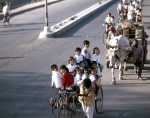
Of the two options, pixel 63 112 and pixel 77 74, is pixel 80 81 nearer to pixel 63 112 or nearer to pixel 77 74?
pixel 63 112

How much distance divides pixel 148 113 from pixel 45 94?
3.55 meters

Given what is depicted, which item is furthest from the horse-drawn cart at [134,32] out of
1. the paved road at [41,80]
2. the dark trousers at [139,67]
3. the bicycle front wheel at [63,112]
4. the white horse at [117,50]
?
the bicycle front wheel at [63,112]

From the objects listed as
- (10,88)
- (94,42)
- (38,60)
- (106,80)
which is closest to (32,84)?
(10,88)

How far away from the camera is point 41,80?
52.6 feet

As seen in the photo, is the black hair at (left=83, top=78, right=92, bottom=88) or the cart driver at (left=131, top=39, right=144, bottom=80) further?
the cart driver at (left=131, top=39, right=144, bottom=80)

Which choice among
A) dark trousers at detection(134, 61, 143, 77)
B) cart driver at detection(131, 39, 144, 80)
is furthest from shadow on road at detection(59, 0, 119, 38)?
cart driver at detection(131, 39, 144, 80)

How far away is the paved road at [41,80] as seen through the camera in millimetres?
Result: 12606

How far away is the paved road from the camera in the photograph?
12.6m

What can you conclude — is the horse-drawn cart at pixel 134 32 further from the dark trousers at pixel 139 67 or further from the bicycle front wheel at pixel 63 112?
the bicycle front wheel at pixel 63 112

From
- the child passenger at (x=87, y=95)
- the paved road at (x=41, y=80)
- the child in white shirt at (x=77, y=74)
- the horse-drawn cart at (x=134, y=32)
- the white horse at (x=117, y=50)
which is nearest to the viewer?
the child passenger at (x=87, y=95)

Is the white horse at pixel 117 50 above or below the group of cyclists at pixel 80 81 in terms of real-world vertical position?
above

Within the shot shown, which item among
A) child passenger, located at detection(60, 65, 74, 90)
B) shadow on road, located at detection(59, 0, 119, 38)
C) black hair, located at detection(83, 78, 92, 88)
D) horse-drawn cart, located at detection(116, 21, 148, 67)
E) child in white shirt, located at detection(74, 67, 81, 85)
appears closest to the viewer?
black hair, located at detection(83, 78, 92, 88)

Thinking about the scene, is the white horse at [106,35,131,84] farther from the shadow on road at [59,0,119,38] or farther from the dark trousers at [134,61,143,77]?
the shadow on road at [59,0,119,38]

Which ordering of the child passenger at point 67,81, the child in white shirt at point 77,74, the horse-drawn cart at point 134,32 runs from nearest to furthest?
the child passenger at point 67,81 < the child in white shirt at point 77,74 < the horse-drawn cart at point 134,32
